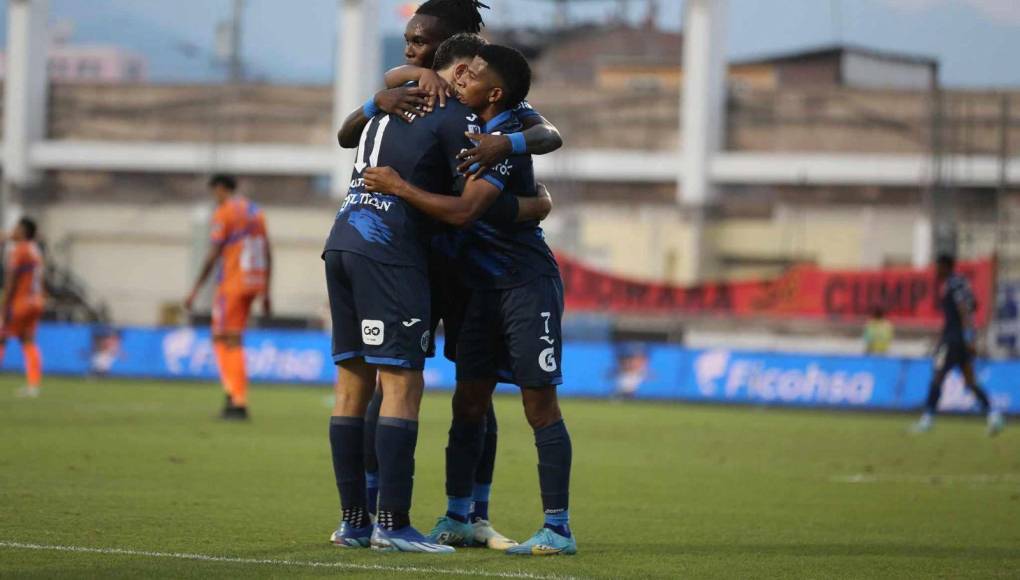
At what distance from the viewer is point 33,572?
19.5 ft

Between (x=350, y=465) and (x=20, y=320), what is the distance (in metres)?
14.8

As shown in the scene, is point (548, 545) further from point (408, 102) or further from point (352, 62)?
point (352, 62)

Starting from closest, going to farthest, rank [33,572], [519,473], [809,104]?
[33,572], [519,473], [809,104]

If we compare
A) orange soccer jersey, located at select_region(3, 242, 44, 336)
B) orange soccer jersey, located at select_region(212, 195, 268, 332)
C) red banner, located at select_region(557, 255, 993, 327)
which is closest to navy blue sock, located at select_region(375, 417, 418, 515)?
orange soccer jersey, located at select_region(212, 195, 268, 332)

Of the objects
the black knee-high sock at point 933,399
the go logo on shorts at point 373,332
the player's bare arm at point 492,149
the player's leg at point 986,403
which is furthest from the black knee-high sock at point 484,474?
the player's leg at point 986,403

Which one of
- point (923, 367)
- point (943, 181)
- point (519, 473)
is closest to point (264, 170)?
point (943, 181)

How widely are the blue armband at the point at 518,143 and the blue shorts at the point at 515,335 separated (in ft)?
1.88

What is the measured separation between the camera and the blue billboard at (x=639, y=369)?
25.2m

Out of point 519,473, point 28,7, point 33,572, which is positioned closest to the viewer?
point 33,572

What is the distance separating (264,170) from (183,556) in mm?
43941

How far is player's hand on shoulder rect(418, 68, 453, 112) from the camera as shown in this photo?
7.09 m

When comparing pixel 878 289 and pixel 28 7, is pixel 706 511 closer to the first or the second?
pixel 878 289

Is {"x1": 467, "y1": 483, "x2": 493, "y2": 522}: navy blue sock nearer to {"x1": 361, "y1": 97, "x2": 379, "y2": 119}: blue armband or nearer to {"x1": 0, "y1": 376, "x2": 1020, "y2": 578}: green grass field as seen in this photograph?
{"x1": 0, "y1": 376, "x2": 1020, "y2": 578}: green grass field

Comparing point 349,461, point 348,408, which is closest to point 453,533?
point 349,461
